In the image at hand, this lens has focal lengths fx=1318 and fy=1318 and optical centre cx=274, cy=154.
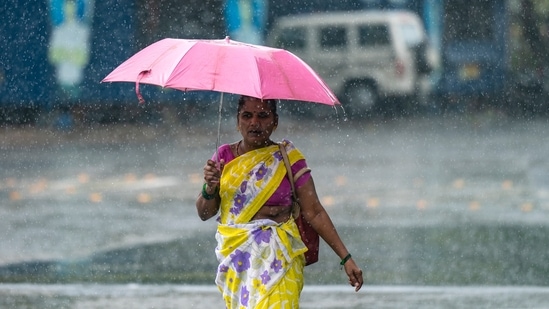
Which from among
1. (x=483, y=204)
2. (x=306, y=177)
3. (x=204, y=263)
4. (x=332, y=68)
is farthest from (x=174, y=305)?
(x=332, y=68)

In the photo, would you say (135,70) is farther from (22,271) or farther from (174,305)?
(22,271)

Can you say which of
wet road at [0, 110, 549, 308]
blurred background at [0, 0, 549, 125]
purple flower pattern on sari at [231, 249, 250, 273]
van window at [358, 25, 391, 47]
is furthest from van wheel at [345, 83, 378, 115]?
purple flower pattern on sari at [231, 249, 250, 273]

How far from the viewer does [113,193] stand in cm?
1170

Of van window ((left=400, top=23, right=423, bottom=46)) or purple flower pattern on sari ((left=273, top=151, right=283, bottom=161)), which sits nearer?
purple flower pattern on sari ((left=273, top=151, right=283, bottom=161))

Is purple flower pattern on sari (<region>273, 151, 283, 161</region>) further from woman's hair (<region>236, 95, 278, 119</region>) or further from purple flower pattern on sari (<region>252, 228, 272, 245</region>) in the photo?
purple flower pattern on sari (<region>252, 228, 272, 245</region>)

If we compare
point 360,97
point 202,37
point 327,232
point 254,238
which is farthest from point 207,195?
point 360,97

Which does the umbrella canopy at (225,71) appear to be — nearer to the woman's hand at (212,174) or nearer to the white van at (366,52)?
the woman's hand at (212,174)

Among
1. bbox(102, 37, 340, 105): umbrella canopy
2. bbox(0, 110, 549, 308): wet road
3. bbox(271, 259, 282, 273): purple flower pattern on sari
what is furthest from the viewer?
bbox(0, 110, 549, 308): wet road

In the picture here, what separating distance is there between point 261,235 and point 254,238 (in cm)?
3

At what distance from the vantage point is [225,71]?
180 inches

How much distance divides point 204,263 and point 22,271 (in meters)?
1.15

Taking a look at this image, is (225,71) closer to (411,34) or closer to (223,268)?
(223,268)

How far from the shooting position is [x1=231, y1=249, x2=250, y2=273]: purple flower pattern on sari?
4.80 m

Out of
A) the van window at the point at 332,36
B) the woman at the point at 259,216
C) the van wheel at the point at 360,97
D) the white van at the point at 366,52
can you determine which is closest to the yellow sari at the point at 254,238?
the woman at the point at 259,216
